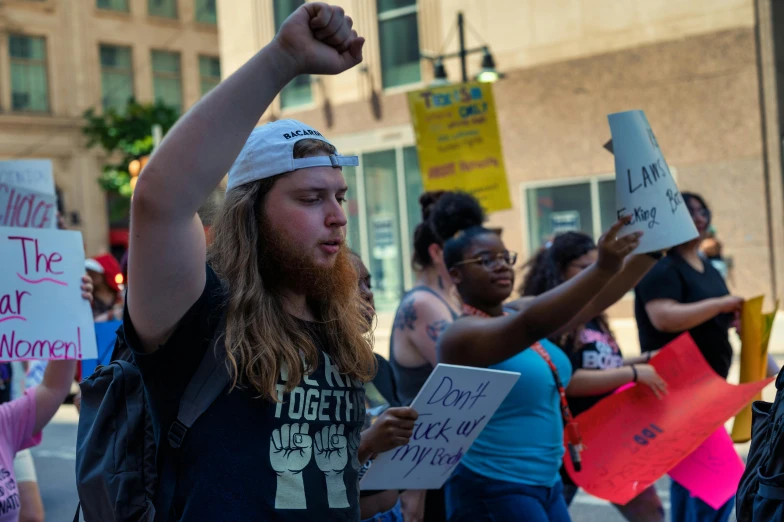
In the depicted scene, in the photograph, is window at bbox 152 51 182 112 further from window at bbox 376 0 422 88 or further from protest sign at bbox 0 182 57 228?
protest sign at bbox 0 182 57 228

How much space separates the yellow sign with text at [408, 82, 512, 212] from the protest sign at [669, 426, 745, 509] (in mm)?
2815

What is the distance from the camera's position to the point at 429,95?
7.54 metres

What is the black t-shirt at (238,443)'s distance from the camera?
6.39 ft

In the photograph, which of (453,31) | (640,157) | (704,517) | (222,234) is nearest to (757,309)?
(704,517)

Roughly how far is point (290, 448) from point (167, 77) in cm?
3915

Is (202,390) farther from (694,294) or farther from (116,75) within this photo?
(116,75)

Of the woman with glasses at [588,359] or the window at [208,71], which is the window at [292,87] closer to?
the woman with glasses at [588,359]

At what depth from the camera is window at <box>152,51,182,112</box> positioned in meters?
38.8

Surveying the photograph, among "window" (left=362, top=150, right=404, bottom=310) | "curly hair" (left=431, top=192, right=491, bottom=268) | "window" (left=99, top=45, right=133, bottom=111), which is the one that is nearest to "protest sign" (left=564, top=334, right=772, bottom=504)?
"curly hair" (left=431, top=192, right=491, bottom=268)

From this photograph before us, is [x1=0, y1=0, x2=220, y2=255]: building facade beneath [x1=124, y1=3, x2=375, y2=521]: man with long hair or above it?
above

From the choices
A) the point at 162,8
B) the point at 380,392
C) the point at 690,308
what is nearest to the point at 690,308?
the point at 690,308

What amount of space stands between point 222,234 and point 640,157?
5.55 ft

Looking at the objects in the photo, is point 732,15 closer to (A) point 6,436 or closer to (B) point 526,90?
(B) point 526,90

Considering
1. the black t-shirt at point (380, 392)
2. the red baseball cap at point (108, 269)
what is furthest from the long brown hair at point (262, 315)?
the red baseball cap at point (108, 269)
